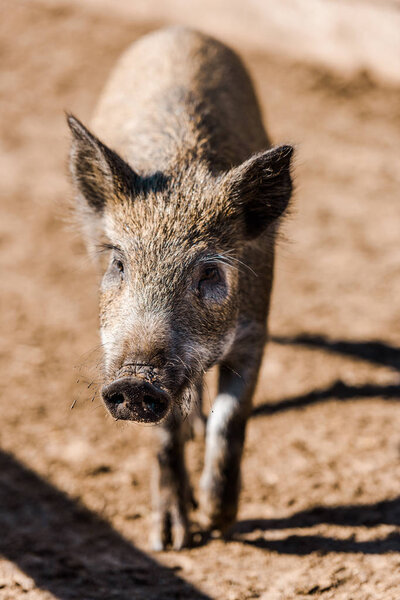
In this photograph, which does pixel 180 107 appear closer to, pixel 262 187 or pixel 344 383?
pixel 262 187

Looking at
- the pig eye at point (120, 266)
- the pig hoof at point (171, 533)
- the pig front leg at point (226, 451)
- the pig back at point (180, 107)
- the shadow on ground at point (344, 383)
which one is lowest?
the shadow on ground at point (344, 383)

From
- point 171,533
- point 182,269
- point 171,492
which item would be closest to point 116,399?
point 182,269

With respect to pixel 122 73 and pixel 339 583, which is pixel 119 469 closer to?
pixel 339 583

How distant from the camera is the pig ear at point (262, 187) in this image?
379 cm

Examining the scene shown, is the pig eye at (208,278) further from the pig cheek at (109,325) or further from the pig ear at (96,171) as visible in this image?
the pig ear at (96,171)

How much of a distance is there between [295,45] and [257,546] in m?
9.27

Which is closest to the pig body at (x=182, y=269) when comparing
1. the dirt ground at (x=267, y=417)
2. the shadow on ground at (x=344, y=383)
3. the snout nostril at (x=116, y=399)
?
the snout nostril at (x=116, y=399)

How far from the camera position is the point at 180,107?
487cm

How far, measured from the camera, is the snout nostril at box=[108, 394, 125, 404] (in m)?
3.21

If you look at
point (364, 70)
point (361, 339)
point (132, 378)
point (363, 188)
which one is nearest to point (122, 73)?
point (361, 339)

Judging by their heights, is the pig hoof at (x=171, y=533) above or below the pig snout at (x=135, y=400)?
below

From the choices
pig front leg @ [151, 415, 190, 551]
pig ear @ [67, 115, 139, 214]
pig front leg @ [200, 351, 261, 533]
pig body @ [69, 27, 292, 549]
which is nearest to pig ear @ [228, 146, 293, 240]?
pig body @ [69, 27, 292, 549]

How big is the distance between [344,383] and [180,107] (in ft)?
8.38

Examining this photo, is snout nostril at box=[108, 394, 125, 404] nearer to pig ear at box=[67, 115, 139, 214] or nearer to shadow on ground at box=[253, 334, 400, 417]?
pig ear at box=[67, 115, 139, 214]
